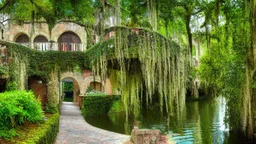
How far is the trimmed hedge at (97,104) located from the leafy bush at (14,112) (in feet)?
48.0

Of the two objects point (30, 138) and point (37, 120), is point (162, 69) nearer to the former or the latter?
point (37, 120)

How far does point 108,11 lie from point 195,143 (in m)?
10.3

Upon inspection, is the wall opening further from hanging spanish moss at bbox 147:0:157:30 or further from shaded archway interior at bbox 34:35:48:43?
hanging spanish moss at bbox 147:0:157:30

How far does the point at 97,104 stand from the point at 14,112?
19172mm

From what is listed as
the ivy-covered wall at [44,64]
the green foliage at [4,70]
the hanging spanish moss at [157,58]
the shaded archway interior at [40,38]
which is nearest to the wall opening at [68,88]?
the shaded archway interior at [40,38]

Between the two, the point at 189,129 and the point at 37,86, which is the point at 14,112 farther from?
the point at 37,86

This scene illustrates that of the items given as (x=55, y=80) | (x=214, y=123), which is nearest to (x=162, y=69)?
(x=214, y=123)

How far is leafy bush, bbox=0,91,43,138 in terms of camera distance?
8961 mm

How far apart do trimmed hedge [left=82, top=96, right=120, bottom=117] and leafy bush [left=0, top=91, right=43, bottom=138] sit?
576 inches

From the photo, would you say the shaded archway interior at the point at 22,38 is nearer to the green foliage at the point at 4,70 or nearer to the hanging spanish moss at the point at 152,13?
the green foliage at the point at 4,70

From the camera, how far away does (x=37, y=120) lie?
12.5 m

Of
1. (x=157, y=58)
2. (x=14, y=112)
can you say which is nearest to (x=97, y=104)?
(x=157, y=58)

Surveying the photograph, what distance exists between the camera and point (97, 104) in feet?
92.5

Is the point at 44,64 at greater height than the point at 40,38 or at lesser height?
lesser
